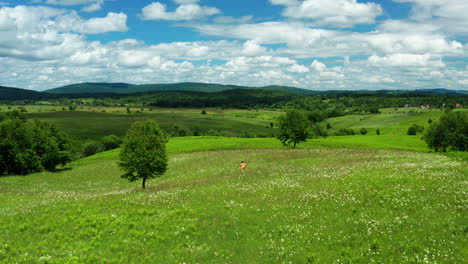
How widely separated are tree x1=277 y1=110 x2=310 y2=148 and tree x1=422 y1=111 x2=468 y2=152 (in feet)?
87.1

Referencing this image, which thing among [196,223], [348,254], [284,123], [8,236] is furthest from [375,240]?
[284,123]

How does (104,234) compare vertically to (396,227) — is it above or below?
below

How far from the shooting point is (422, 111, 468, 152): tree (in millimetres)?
60438

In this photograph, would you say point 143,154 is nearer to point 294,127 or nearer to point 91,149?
point 294,127

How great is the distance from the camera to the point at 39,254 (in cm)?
1323

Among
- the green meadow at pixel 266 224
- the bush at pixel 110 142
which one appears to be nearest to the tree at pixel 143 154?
the green meadow at pixel 266 224

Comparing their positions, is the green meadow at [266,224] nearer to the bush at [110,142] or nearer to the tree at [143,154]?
the tree at [143,154]

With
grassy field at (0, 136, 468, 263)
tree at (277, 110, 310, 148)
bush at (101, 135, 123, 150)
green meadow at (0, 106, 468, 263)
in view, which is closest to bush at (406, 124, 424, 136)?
tree at (277, 110, 310, 148)

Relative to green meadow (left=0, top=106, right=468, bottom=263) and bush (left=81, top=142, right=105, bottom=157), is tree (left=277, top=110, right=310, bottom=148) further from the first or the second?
bush (left=81, top=142, right=105, bottom=157)

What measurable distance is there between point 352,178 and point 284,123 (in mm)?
45080

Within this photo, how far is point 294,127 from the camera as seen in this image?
66.1 m

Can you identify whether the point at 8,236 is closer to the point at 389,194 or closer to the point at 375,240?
the point at 375,240

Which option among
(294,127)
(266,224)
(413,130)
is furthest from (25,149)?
(413,130)

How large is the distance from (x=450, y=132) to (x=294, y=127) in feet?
100
